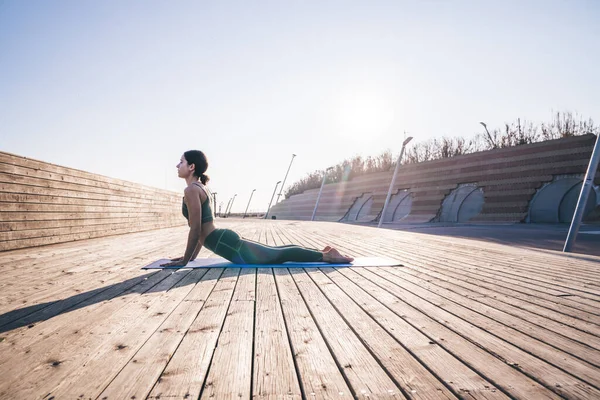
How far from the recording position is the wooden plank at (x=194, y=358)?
1357mm

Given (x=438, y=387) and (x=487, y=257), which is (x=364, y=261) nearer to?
(x=487, y=257)

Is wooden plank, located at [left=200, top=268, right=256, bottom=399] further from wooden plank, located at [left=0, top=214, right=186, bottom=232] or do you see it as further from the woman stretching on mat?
wooden plank, located at [left=0, top=214, right=186, bottom=232]

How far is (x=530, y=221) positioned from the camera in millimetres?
17000

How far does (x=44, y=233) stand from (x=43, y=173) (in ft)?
4.13

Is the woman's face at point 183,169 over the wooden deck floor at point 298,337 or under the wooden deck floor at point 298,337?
over

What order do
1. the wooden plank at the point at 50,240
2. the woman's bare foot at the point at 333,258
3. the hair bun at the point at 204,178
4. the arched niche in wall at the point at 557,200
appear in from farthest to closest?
the arched niche in wall at the point at 557,200, the wooden plank at the point at 50,240, the woman's bare foot at the point at 333,258, the hair bun at the point at 204,178

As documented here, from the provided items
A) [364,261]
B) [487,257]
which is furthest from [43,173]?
[487,257]

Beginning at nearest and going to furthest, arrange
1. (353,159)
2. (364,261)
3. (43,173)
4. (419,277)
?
(419,277) < (364,261) < (43,173) < (353,159)

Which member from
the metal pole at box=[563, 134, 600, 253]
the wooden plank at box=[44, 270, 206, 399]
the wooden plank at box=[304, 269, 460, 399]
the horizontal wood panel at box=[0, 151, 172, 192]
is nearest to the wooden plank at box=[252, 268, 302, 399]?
the wooden plank at box=[304, 269, 460, 399]

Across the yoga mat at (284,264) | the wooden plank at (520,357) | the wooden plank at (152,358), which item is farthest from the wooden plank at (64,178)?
the wooden plank at (520,357)

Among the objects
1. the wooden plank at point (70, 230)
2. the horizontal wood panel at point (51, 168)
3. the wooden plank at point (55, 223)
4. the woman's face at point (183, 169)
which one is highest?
the horizontal wood panel at point (51, 168)

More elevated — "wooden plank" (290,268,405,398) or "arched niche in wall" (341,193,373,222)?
"arched niche in wall" (341,193,373,222)

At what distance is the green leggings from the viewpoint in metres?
4.30

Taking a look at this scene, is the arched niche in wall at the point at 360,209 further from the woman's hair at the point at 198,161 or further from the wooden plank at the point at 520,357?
the wooden plank at the point at 520,357
